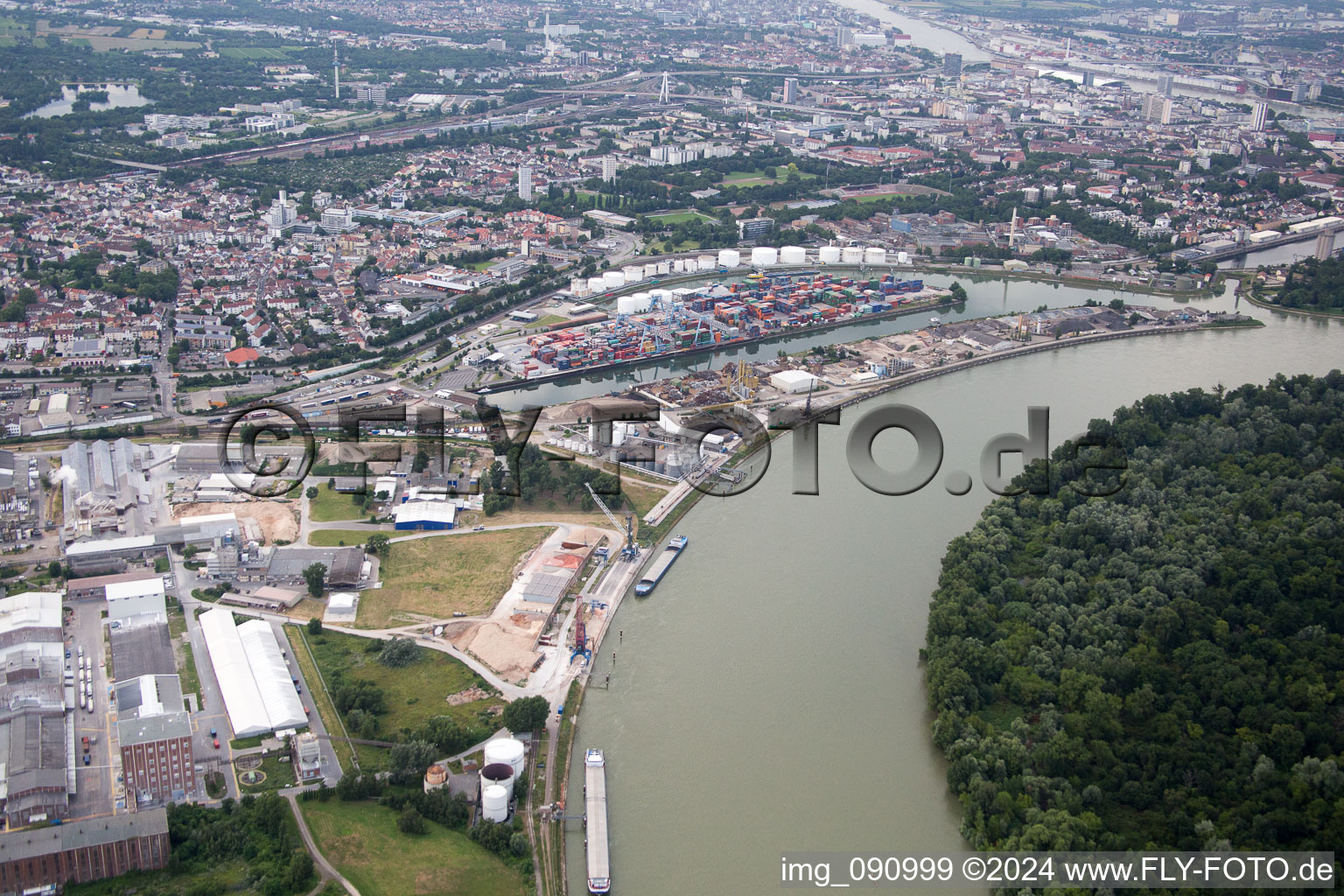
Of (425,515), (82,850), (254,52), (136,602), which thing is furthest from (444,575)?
(254,52)

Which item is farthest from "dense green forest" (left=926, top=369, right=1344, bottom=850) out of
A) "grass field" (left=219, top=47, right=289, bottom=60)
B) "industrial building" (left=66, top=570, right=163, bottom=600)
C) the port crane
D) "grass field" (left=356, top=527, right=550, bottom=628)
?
"grass field" (left=219, top=47, right=289, bottom=60)

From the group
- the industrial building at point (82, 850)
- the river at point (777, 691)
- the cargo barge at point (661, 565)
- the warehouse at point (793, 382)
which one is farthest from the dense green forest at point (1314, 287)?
the industrial building at point (82, 850)

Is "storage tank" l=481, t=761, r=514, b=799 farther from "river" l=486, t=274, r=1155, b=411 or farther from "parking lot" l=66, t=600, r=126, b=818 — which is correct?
"river" l=486, t=274, r=1155, b=411

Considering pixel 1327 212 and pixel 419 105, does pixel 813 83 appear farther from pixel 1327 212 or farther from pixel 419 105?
pixel 1327 212

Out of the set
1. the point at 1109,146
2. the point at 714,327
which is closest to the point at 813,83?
the point at 1109,146

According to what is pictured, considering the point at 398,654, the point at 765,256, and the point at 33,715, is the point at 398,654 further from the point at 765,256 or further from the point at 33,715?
the point at 765,256
